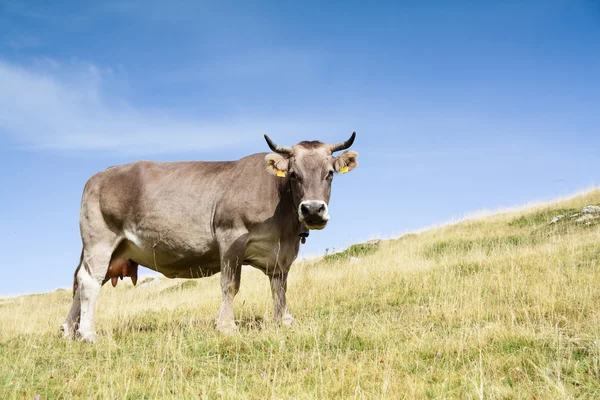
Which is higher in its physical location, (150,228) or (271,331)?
(150,228)

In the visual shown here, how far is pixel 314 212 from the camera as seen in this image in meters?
7.57

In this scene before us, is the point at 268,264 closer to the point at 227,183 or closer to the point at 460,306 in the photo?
the point at 227,183

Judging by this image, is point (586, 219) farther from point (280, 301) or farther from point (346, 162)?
point (280, 301)

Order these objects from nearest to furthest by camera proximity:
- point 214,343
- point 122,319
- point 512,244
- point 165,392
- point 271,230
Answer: point 165,392 < point 214,343 < point 271,230 < point 122,319 < point 512,244

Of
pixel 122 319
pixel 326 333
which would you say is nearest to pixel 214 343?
pixel 326 333

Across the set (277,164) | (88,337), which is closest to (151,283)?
(88,337)

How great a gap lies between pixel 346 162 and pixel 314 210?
1.57m

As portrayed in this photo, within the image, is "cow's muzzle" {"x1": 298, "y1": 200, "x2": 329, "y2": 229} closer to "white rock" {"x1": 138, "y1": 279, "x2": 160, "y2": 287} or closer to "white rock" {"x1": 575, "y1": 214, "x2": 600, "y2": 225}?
"white rock" {"x1": 575, "y1": 214, "x2": 600, "y2": 225}

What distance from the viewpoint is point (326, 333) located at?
23.7 ft

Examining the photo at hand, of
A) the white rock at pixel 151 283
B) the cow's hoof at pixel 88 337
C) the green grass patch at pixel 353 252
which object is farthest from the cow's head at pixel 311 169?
the white rock at pixel 151 283

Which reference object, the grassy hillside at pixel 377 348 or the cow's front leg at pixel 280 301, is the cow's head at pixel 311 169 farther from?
the grassy hillside at pixel 377 348

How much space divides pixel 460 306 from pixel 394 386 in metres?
4.09

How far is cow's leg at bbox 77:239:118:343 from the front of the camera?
8.80m

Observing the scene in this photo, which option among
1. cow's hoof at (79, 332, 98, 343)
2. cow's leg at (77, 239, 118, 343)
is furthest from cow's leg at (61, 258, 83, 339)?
cow's hoof at (79, 332, 98, 343)
